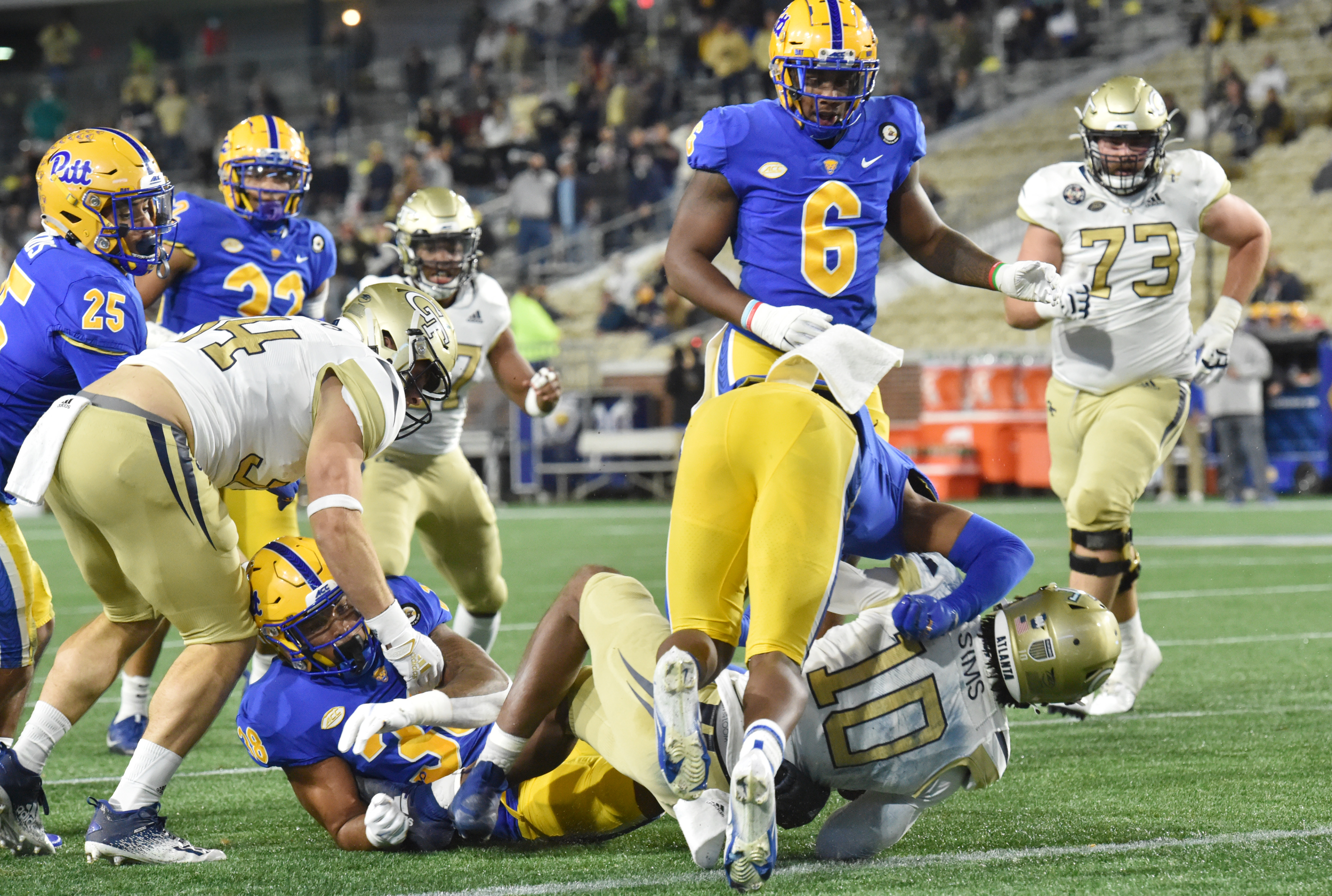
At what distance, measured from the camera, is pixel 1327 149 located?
668 inches

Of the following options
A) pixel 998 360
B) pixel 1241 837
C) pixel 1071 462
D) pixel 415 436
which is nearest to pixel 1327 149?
pixel 998 360

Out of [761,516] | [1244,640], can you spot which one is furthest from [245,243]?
[1244,640]

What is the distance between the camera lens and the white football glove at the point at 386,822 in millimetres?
3309

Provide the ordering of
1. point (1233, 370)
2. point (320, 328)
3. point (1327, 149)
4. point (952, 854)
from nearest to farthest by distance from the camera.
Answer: point (952, 854)
point (320, 328)
point (1233, 370)
point (1327, 149)

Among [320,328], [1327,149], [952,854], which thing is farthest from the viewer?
[1327,149]

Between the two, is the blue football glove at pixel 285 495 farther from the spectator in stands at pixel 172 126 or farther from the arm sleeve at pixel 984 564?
the spectator in stands at pixel 172 126

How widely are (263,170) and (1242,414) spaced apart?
10170 millimetres

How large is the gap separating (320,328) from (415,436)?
6.80ft

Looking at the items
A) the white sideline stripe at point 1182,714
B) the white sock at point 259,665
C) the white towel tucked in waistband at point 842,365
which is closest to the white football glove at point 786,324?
the white towel tucked in waistband at point 842,365

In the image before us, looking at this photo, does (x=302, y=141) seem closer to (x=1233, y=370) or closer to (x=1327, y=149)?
(x=1233, y=370)

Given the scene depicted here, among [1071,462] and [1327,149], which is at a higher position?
[1327,149]

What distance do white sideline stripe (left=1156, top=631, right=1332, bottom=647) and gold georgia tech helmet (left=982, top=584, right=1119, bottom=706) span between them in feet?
11.6

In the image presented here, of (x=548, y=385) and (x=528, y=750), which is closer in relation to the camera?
(x=528, y=750)

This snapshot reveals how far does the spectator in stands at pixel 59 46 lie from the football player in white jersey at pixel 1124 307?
23.6 meters
